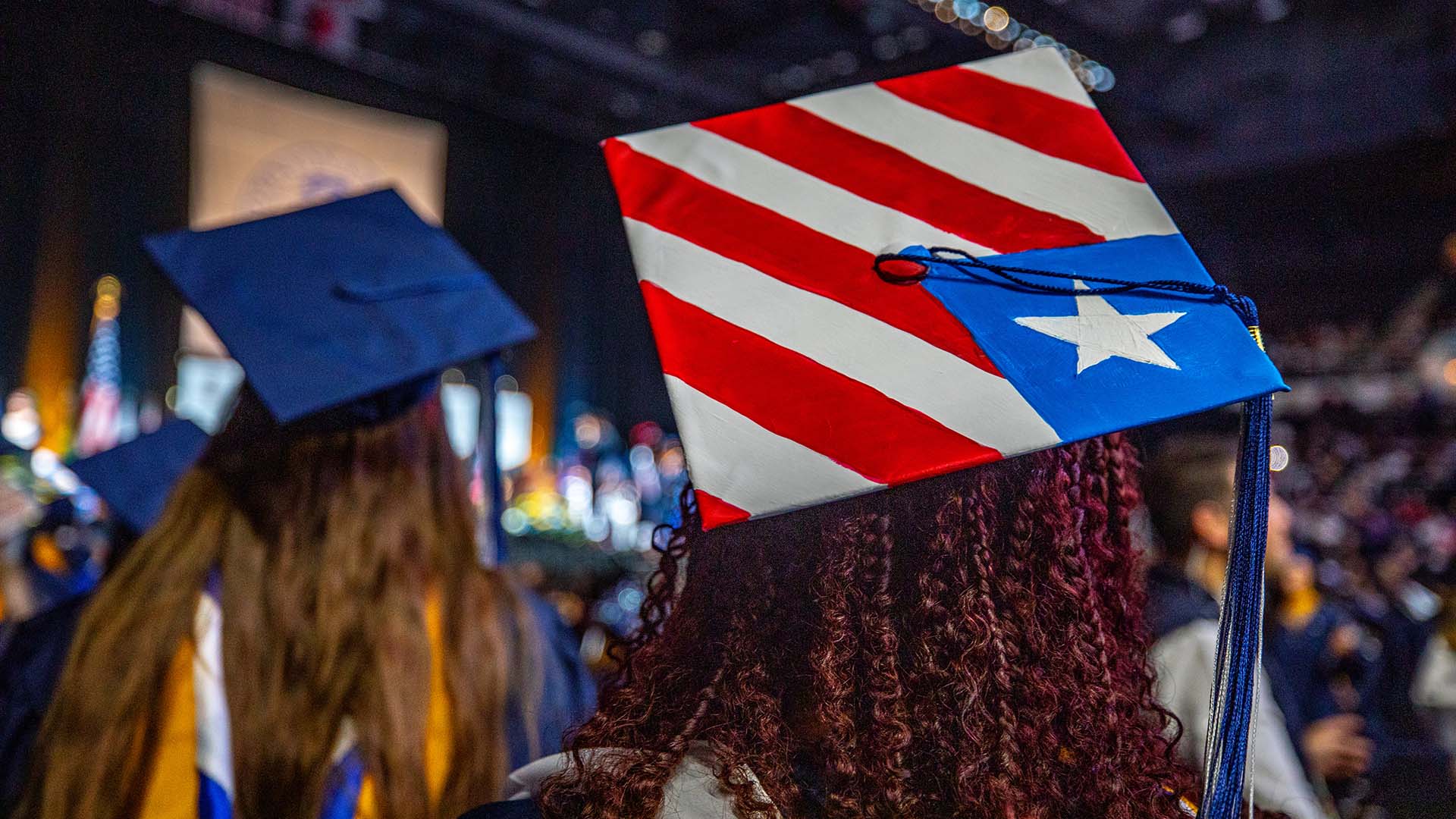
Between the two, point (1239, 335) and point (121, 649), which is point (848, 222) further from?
point (121, 649)

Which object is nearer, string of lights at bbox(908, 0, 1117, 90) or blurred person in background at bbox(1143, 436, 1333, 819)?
blurred person in background at bbox(1143, 436, 1333, 819)

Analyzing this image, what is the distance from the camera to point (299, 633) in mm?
1325

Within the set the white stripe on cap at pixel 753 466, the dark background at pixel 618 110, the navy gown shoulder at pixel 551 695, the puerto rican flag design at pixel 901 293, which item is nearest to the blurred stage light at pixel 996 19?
the dark background at pixel 618 110

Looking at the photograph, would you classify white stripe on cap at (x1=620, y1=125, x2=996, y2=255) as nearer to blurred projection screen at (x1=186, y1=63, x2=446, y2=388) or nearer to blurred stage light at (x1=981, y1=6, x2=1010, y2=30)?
blurred projection screen at (x1=186, y1=63, x2=446, y2=388)

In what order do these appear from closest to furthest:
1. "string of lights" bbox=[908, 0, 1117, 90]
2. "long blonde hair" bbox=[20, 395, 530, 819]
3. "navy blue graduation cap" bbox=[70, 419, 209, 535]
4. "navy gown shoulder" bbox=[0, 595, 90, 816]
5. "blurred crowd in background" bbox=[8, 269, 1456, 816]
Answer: "long blonde hair" bbox=[20, 395, 530, 819] < "navy gown shoulder" bbox=[0, 595, 90, 816] < "navy blue graduation cap" bbox=[70, 419, 209, 535] < "blurred crowd in background" bbox=[8, 269, 1456, 816] < "string of lights" bbox=[908, 0, 1117, 90]

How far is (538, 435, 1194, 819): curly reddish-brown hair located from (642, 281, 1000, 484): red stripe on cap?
0.06 metres

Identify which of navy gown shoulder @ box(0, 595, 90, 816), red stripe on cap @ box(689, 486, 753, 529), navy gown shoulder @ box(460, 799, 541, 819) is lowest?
navy gown shoulder @ box(0, 595, 90, 816)

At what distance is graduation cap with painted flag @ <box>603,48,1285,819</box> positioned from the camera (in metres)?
0.71

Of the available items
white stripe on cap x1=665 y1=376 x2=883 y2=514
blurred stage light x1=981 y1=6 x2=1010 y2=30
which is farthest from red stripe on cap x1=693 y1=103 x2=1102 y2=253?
blurred stage light x1=981 y1=6 x2=1010 y2=30

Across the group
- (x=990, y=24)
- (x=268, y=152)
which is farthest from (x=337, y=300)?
(x=268, y=152)

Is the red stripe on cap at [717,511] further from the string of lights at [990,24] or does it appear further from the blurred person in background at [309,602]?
the string of lights at [990,24]

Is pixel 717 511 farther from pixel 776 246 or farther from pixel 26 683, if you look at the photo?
pixel 26 683

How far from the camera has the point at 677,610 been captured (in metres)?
0.82

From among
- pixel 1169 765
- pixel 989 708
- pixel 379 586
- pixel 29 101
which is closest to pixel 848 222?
pixel 989 708
